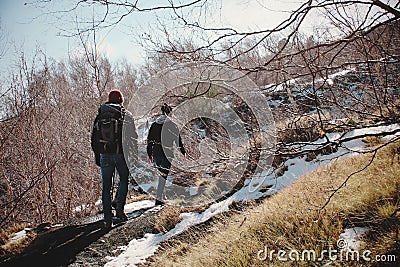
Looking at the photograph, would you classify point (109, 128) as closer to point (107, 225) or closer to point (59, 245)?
point (107, 225)

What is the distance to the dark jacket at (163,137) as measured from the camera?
519 cm

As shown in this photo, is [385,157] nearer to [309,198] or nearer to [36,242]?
[309,198]

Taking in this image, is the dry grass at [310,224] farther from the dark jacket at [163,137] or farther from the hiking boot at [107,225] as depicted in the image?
the dark jacket at [163,137]

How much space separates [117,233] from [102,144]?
52.2 inches

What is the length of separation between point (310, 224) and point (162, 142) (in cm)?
331

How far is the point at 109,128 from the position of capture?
12.6ft

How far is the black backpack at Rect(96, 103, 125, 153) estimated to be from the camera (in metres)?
3.82

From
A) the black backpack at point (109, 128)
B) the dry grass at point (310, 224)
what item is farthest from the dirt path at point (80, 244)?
the black backpack at point (109, 128)

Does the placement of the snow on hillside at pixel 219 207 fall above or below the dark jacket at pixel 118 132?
below

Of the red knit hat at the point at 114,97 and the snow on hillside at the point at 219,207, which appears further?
the red knit hat at the point at 114,97

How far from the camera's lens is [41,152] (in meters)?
7.89

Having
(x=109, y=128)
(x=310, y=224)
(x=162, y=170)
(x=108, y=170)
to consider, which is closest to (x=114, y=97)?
(x=109, y=128)

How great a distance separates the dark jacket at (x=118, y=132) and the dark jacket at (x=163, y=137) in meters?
1.16

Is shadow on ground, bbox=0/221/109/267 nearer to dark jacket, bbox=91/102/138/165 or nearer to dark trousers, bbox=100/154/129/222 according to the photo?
dark trousers, bbox=100/154/129/222
